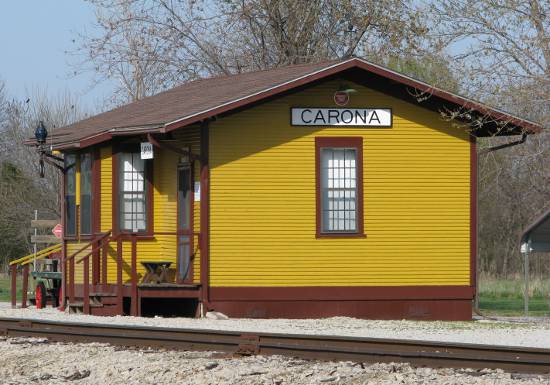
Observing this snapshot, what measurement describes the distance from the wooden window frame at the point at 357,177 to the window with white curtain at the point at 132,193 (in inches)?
127

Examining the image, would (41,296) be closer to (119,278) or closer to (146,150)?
(119,278)

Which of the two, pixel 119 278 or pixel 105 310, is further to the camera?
pixel 105 310

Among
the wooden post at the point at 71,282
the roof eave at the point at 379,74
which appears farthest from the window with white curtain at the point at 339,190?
the wooden post at the point at 71,282

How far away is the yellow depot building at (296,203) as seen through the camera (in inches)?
844

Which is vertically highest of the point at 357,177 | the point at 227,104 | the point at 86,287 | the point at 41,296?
the point at 227,104

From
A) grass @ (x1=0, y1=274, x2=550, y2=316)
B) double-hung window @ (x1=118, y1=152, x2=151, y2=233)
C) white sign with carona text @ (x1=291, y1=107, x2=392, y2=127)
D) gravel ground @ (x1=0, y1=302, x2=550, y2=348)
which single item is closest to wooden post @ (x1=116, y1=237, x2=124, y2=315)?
gravel ground @ (x1=0, y1=302, x2=550, y2=348)

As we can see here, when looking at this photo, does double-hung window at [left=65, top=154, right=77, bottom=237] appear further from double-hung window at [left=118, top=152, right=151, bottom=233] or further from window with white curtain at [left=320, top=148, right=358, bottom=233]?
window with white curtain at [left=320, top=148, right=358, bottom=233]

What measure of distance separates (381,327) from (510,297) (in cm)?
1789

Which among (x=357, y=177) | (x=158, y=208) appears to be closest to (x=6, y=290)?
(x=158, y=208)

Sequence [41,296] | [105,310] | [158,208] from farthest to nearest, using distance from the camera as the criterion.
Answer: [41,296], [158,208], [105,310]

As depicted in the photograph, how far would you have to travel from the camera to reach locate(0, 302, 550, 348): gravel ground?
56.5ft

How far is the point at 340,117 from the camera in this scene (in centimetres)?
2192

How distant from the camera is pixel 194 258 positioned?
70.7 ft

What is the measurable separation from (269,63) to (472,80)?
15932 mm
